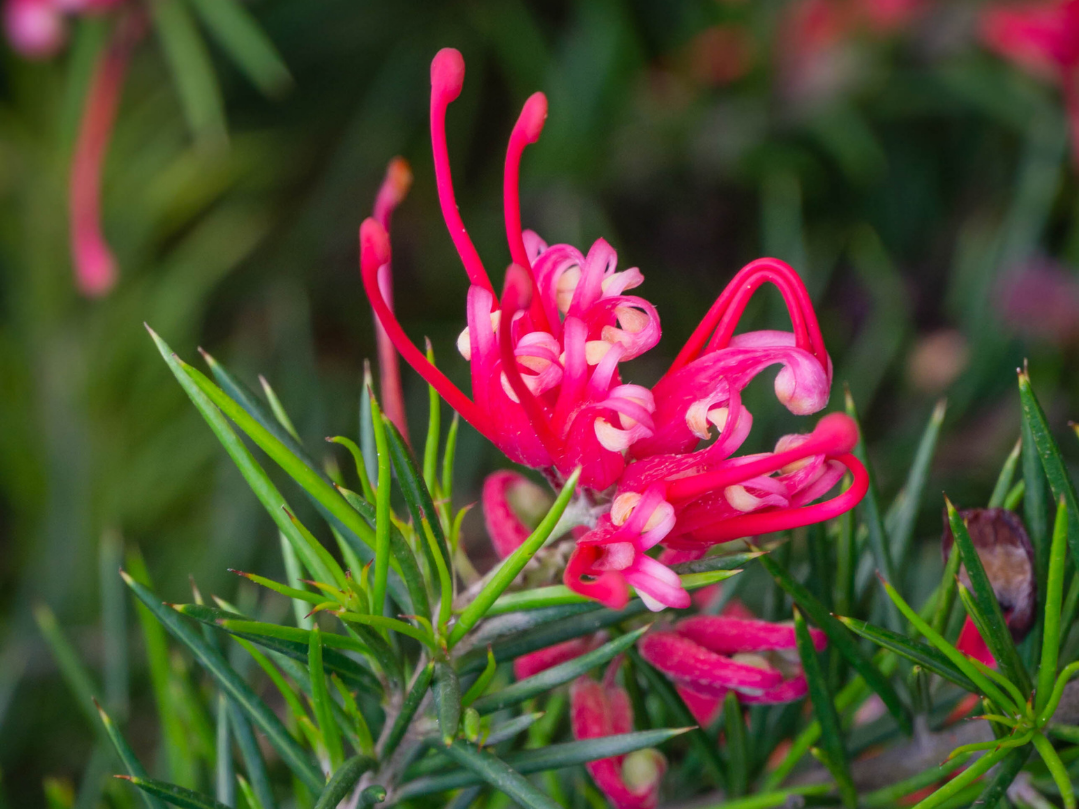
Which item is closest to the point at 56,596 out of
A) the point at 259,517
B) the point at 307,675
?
the point at 259,517

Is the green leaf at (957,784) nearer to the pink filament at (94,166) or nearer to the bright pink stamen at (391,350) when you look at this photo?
the bright pink stamen at (391,350)

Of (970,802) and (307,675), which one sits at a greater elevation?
(307,675)

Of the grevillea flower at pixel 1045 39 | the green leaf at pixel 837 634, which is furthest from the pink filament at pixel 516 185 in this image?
the grevillea flower at pixel 1045 39

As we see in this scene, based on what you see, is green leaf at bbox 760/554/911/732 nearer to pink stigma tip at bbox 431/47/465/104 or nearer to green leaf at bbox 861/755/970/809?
green leaf at bbox 861/755/970/809

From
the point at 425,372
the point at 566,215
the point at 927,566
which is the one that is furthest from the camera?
the point at 566,215

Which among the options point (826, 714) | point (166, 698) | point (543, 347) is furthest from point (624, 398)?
point (166, 698)

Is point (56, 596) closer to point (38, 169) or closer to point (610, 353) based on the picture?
point (38, 169)

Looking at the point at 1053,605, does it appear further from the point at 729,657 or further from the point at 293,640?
the point at 293,640

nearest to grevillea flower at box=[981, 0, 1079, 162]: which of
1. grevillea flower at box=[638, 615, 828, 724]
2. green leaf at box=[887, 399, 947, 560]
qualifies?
green leaf at box=[887, 399, 947, 560]
